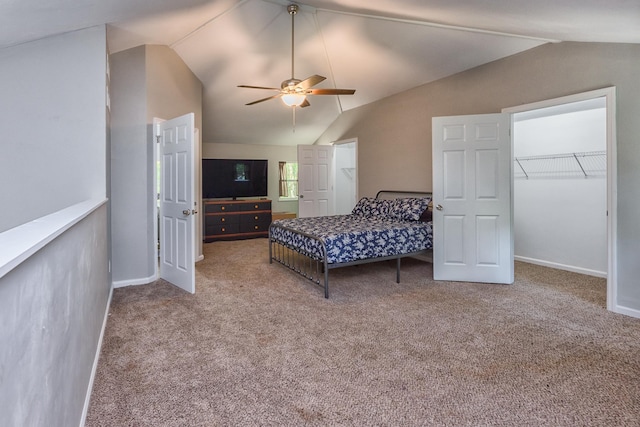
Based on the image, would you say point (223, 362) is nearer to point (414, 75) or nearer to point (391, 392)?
point (391, 392)

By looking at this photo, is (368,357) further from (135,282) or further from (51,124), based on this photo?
(51,124)

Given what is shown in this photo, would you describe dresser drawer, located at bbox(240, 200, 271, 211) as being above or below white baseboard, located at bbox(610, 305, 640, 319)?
above

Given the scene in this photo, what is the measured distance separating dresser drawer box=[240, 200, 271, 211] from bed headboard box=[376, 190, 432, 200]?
109 inches

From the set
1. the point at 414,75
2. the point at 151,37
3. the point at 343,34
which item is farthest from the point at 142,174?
the point at 414,75

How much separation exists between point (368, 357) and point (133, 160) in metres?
3.36

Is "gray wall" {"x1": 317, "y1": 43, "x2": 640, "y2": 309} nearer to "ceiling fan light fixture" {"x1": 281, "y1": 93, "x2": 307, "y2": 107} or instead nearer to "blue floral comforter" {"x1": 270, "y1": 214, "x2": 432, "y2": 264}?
"blue floral comforter" {"x1": 270, "y1": 214, "x2": 432, "y2": 264}

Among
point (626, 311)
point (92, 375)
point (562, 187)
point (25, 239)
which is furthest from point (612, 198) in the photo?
point (92, 375)

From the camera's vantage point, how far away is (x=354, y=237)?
3.88 meters

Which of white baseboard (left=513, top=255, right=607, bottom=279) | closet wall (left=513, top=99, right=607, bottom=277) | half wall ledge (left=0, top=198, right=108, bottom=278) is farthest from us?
closet wall (left=513, top=99, right=607, bottom=277)

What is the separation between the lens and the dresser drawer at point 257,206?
7582 mm

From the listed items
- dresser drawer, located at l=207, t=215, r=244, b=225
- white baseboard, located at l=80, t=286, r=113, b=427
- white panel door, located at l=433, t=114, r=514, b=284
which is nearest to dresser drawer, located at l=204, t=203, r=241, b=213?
dresser drawer, located at l=207, t=215, r=244, b=225

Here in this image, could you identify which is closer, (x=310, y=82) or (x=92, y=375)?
(x=92, y=375)

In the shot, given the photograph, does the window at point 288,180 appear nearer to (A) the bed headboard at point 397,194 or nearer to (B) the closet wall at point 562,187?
(A) the bed headboard at point 397,194

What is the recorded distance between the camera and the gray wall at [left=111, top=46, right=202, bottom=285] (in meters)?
3.95
